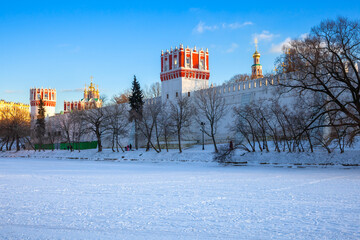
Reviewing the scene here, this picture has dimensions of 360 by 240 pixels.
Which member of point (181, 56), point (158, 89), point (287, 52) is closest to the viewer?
point (287, 52)

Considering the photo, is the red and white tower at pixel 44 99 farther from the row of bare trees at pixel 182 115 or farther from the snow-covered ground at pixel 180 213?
the snow-covered ground at pixel 180 213

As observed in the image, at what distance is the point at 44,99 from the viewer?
229 ft

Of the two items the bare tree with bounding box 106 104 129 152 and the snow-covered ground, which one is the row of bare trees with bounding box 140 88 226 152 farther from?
the snow-covered ground

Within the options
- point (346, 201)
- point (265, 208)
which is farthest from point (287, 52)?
point (265, 208)

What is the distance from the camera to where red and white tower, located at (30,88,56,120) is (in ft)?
227

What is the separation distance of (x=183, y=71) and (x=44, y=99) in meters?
40.2

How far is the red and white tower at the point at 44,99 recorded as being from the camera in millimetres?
69125

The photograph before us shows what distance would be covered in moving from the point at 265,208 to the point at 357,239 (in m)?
2.25

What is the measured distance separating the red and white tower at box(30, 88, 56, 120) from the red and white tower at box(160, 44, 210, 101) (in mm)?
36411

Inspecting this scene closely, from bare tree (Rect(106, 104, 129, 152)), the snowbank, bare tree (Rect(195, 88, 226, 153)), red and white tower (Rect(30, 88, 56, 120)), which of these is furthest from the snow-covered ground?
red and white tower (Rect(30, 88, 56, 120))

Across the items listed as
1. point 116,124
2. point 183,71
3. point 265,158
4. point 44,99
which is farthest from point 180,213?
point 44,99

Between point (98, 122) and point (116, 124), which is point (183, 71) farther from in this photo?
point (98, 122)

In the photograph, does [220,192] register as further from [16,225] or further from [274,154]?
[274,154]

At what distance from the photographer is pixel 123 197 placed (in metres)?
8.08
